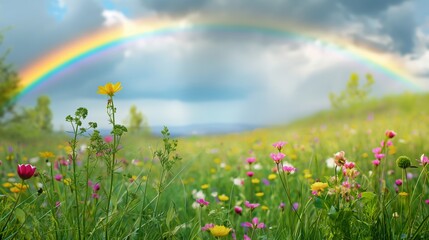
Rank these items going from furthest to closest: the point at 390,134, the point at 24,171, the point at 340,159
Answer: the point at 390,134 < the point at 340,159 < the point at 24,171

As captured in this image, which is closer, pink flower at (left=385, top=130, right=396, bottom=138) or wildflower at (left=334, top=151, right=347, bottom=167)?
wildflower at (left=334, top=151, right=347, bottom=167)

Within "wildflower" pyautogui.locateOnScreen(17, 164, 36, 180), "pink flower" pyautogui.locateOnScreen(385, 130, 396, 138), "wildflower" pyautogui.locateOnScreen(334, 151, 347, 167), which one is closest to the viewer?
"wildflower" pyautogui.locateOnScreen(17, 164, 36, 180)

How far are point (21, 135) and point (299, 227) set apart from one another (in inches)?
480

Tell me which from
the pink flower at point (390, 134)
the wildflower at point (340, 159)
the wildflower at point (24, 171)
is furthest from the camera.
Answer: the pink flower at point (390, 134)

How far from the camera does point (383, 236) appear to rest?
171 cm

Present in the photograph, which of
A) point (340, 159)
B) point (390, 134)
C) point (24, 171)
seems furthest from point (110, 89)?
point (390, 134)

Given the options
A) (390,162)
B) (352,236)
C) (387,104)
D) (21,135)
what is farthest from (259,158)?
(387,104)

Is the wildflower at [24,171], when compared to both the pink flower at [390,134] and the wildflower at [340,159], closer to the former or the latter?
the wildflower at [340,159]

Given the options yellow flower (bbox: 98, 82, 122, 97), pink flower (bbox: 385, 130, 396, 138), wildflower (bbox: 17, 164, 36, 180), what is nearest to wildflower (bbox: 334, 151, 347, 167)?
pink flower (bbox: 385, 130, 396, 138)

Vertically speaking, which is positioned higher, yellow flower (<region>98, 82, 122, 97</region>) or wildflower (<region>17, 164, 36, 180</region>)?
yellow flower (<region>98, 82, 122, 97</region>)

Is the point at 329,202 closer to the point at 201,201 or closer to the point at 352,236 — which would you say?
the point at 352,236

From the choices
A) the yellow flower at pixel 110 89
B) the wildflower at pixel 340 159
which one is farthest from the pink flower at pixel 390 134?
the yellow flower at pixel 110 89

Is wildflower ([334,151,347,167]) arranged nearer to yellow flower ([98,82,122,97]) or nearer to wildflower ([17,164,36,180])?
yellow flower ([98,82,122,97])

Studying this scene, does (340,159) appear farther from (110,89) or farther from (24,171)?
(24,171)
